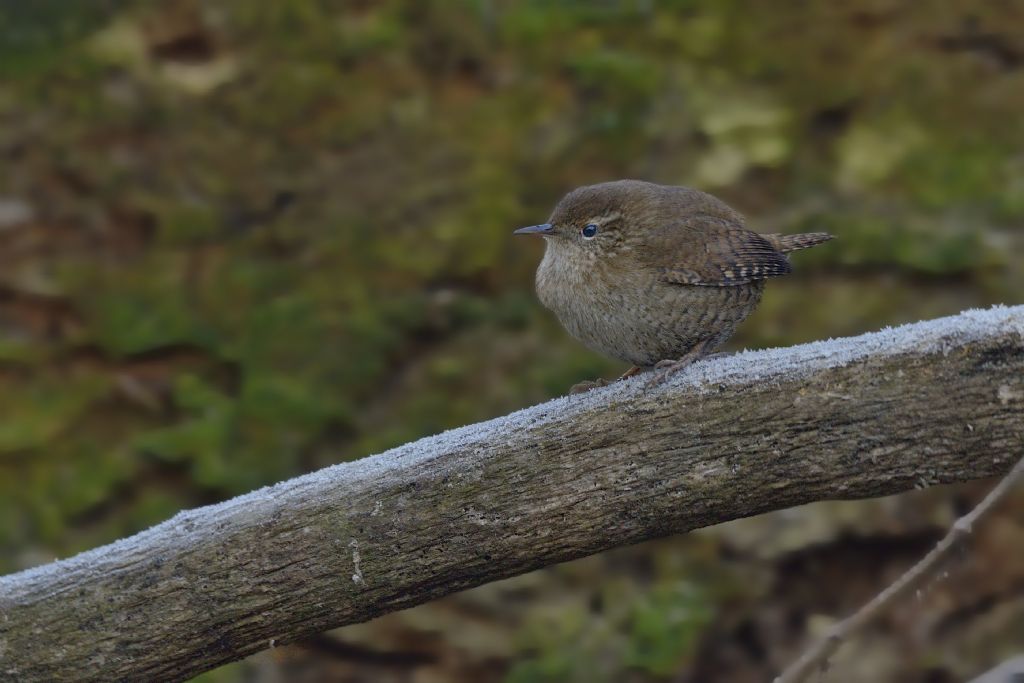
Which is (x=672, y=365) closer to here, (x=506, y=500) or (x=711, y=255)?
(x=711, y=255)

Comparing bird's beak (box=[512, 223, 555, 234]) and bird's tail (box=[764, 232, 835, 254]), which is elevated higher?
bird's beak (box=[512, 223, 555, 234])

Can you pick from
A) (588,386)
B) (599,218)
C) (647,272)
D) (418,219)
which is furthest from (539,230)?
(418,219)

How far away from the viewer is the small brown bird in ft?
9.71

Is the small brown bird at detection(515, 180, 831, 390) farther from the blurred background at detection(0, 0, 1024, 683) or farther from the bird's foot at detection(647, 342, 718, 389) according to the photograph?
the blurred background at detection(0, 0, 1024, 683)

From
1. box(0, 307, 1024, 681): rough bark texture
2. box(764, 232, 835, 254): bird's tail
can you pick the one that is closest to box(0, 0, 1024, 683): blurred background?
box(764, 232, 835, 254): bird's tail

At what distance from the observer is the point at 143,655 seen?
2666 millimetres

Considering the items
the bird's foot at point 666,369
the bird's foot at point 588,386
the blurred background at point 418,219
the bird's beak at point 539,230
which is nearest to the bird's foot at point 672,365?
the bird's foot at point 666,369

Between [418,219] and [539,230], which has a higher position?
[539,230]

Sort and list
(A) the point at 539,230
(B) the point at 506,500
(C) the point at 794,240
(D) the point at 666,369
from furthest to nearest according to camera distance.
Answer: (C) the point at 794,240
(A) the point at 539,230
(D) the point at 666,369
(B) the point at 506,500

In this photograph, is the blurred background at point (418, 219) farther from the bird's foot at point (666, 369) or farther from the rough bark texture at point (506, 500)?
the rough bark texture at point (506, 500)

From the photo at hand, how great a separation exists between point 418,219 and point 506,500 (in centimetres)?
320

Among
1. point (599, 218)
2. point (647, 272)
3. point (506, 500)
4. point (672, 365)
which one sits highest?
point (599, 218)

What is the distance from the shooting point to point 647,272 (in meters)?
2.98

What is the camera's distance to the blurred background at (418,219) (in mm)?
5516
